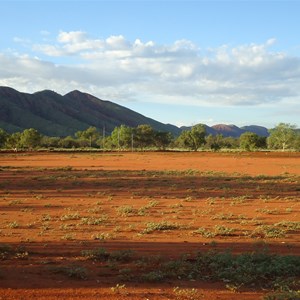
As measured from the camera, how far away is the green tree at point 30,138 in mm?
98031

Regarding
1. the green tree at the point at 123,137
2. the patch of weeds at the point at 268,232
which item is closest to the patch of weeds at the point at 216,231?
the patch of weeds at the point at 268,232

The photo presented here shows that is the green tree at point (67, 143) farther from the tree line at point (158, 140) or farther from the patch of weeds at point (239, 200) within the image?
the patch of weeds at point (239, 200)

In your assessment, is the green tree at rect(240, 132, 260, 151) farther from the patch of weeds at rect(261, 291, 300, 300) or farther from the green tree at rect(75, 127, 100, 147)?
the patch of weeds at rect(261, 291, 300, 300)

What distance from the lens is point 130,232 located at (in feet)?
40.3

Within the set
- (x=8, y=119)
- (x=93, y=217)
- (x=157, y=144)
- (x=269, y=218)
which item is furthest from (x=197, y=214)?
(x=8, y=119)

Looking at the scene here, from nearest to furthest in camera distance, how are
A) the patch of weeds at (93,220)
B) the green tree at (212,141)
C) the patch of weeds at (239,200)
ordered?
the patch of weeds at (93,220) → the patch of weeds at (239,200) → the green tree at (212,141)

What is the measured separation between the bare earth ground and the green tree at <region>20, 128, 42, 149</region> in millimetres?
75762

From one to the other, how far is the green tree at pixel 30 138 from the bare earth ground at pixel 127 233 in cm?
7576

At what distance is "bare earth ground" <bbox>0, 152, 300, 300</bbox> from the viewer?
7.10 meters

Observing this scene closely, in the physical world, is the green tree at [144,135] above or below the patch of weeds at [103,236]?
above

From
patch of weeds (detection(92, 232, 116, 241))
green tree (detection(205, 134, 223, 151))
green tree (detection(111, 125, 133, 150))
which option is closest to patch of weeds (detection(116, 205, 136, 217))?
patch of weeds (detection(92, 232, 116, 241))

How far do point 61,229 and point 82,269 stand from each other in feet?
16.9

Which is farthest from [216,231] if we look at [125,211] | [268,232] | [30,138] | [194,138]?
[194,138]

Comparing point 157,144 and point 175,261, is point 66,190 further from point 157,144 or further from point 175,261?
point 157,144
